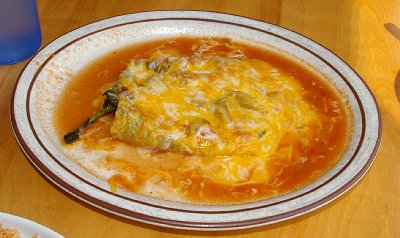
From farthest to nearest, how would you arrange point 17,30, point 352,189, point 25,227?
point 17,30 < point 352,189 < point 25,227

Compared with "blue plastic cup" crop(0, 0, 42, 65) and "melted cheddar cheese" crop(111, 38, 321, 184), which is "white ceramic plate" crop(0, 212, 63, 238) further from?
"blue plastic cup" crop(0, 0, 42, 65)

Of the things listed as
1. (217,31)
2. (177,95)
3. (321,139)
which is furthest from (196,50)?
(321,139)

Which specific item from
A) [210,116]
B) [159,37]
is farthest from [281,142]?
[159,37]

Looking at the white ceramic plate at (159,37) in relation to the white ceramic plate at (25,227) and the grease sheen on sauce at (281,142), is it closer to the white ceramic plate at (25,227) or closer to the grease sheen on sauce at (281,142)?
the grease sheen on sauce at (281,142)

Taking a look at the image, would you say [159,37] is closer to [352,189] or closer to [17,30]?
[17,30]

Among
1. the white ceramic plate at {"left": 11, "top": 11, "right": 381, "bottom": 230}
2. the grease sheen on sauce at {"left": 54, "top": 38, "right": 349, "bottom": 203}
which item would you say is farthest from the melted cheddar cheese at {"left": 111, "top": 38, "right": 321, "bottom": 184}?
the white ceramic plate at {"left": 11, "top": 11, "right": 381, "bottom": 230}

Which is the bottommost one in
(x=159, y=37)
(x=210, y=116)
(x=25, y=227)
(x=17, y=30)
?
(x=25, y=227)

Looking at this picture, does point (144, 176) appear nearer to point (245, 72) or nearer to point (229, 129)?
point (229, 129)
